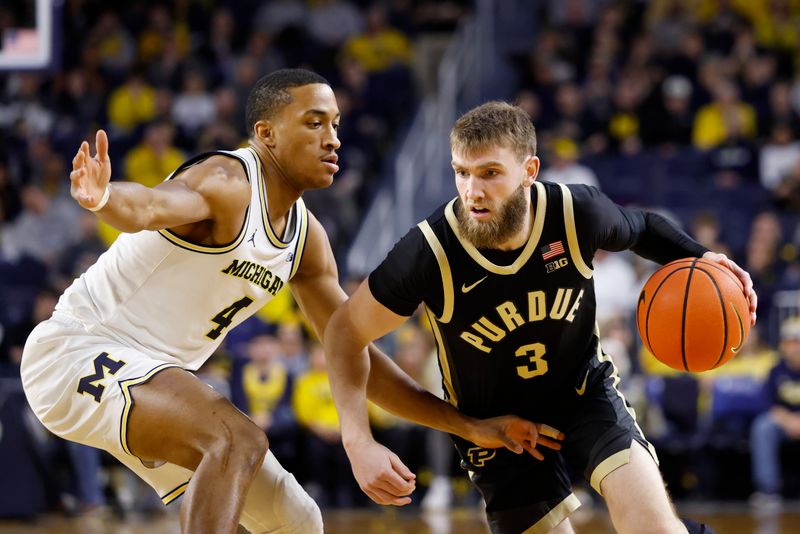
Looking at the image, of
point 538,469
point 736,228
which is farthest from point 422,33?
point 538,469

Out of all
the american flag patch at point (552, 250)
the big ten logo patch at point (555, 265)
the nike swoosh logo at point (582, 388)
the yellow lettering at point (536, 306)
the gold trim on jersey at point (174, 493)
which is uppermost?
the american flag patch at point (552, 250)

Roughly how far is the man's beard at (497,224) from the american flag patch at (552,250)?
146 millimetres

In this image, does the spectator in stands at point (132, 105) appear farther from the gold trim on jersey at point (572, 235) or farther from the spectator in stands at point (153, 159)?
the gold trim on jersey at point (572, 235)

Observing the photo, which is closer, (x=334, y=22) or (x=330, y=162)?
(x=330, y=162)

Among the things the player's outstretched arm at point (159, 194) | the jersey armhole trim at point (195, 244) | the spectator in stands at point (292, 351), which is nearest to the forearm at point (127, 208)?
the player's outstretched arm at point (159, 194)

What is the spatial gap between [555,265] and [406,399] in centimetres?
86

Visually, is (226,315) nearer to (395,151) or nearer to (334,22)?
(395,151)

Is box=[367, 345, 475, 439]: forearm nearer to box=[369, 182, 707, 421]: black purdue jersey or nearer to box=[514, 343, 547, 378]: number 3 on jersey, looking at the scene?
box=[369, 182, 707, 421]: black purdue jersey

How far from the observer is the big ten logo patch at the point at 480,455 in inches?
181

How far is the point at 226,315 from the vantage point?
4.47 m

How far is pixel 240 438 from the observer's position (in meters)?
3.83

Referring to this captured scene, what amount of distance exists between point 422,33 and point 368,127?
236 cm

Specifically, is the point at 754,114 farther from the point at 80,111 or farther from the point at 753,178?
the point at 80,111

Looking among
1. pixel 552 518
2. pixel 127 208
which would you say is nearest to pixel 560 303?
pixel 552 518
